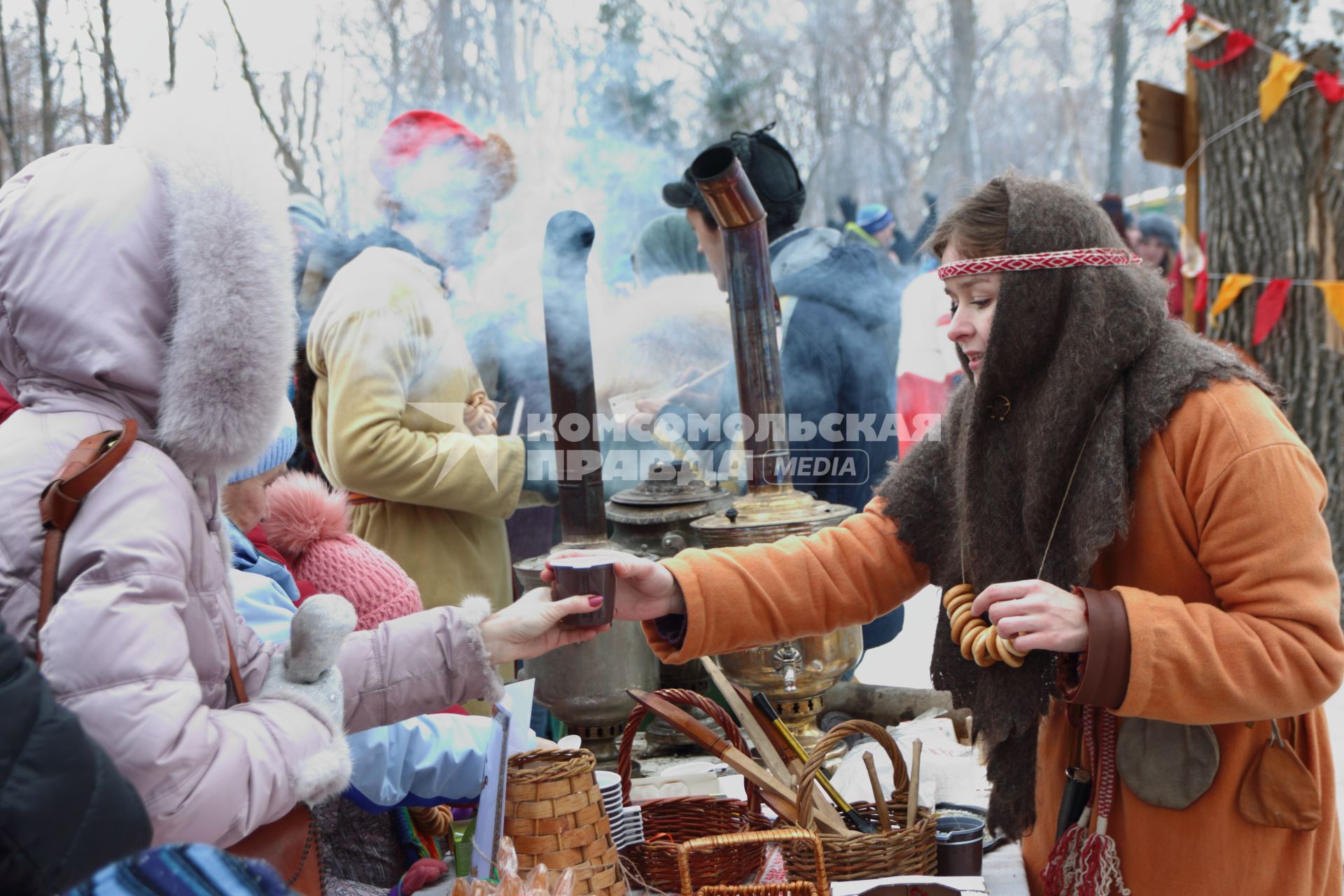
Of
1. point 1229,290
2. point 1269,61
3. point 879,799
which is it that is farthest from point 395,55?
→ point 879,799

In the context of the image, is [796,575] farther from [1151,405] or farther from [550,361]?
[550,361]

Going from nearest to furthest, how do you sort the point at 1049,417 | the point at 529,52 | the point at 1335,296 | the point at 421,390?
the point at 1049,417, the point at 421,390, the point at 1335,296, the point at 529,52

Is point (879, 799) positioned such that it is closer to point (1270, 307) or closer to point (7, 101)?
point (1270, 307)

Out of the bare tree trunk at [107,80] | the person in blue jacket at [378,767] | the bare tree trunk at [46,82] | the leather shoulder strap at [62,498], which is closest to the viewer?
the leather shoulder strap at [62,498]

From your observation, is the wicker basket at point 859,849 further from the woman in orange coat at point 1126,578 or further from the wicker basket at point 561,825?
the wicker basket at point 561,825

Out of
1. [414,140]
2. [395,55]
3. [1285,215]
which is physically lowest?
[1285,215]

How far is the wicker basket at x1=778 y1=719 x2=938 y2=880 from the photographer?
87.9 inches

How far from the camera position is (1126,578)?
2.04 meters

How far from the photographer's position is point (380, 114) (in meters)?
8.74

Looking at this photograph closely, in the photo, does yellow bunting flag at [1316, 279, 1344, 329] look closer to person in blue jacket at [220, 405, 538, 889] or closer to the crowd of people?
the crowd of people

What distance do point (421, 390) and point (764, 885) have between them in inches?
87.7

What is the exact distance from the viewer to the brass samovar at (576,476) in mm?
3518

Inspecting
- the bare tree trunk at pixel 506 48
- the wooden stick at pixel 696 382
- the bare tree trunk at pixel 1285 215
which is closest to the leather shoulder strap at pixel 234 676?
the wooden stick at pixel 696 382

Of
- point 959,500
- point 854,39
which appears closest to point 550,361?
point 959,500
